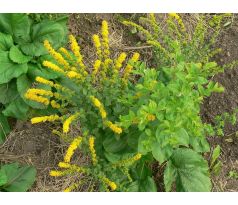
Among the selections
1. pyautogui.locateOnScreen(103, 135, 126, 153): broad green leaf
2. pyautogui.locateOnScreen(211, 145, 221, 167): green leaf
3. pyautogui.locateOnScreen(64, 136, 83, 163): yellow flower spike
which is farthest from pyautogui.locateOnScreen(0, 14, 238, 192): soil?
pyautogui.locateOnScreen(64, 136, 83, 163): yellow flower spike

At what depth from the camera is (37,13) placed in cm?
283

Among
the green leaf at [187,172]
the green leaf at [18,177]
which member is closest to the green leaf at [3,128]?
the green leaf at [18,177]

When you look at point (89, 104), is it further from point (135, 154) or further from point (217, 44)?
point (217, 44)

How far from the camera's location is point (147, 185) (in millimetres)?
2750

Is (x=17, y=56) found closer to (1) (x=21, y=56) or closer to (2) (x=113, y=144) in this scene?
(1) (x=21, y=56)

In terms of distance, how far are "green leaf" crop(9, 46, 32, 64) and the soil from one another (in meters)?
0.49

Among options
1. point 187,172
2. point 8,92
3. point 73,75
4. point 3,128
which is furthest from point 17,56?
point 187,172

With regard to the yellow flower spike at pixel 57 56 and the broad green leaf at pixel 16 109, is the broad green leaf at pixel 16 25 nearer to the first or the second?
the broad green leaf at pixel 16 109

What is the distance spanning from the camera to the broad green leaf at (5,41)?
2.71 m

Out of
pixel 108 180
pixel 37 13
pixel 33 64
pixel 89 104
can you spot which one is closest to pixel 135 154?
pixel 108 180

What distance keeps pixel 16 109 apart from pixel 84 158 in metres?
0.56

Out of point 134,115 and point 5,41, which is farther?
point 5,41

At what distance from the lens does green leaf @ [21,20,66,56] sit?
2.71m

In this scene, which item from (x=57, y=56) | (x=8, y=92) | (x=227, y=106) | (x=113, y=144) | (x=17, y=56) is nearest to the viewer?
(x=57, y=56)
